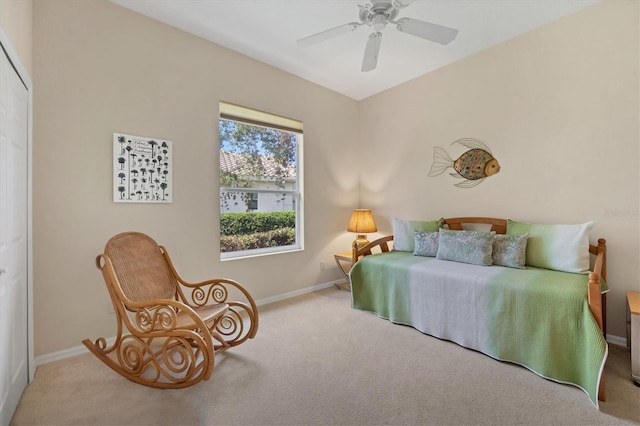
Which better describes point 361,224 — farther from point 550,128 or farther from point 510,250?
point 550,128

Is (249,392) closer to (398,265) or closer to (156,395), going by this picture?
(156,395)

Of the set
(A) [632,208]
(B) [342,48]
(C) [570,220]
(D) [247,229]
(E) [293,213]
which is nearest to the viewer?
(A) [632,208]

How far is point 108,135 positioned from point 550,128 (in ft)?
13.3

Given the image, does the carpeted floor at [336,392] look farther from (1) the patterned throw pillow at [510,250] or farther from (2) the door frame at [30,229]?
(1) the patterned throw pillow at [510,250]

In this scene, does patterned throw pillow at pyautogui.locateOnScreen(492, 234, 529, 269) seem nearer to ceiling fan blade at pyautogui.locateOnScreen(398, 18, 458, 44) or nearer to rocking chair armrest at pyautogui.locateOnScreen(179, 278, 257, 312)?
ceiling fan blade at pyautogui.locateOnScreen(398, 18, 458, 44)

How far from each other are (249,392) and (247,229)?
1.96m

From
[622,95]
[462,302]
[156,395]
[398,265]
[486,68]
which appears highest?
[486,68]

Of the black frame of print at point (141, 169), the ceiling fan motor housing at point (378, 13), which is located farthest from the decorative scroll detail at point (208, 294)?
the ceiling fan motor housing at point (378, 13)

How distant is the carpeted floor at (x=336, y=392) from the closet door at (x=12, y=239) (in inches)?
8.4

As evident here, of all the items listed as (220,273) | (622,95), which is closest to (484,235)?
(622,95)

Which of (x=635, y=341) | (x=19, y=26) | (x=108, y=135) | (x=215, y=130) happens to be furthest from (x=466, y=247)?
(x=19, y=26)

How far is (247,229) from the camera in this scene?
3.52m

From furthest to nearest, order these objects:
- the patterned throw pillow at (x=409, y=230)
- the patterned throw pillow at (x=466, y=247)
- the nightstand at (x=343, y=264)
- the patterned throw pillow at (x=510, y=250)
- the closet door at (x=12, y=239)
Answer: the nightstand at (x=343, y=264) → the patterned throw pillow at (x=409, y=230) → the patterned throw pillow at (x=466, y=247) → the patterned throw pillow at (x=510, y=250) → the closet door at (x=12, y=239)

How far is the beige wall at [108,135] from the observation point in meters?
2.23
